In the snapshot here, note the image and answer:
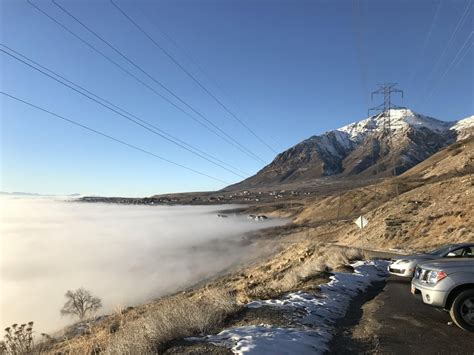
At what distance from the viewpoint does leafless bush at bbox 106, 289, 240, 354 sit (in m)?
6.41

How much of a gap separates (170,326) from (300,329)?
2.56 m

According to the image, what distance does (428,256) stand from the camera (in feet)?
54.6

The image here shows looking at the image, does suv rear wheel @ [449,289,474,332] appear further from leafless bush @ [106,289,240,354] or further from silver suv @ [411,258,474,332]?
leafless bush @ [106,289,240,354]

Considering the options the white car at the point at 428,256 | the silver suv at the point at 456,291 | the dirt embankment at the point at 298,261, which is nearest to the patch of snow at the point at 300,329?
the dirt embankment at the point at 298,261

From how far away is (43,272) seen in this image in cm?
13362

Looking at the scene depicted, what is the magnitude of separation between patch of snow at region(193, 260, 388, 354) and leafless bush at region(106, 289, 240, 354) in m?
0.50

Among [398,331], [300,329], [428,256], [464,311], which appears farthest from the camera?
[428,256]

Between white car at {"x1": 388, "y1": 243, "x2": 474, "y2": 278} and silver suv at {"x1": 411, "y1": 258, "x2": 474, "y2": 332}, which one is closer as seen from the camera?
silver suv at {"x1": 411, "y1": 258, "x2": 474, "y2": 332}

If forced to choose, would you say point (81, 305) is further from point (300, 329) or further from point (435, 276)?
point (435, 276)

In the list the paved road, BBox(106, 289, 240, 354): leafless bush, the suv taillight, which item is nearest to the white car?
the paved road

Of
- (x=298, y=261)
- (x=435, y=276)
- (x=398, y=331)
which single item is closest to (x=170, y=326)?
(x=398, y=331)

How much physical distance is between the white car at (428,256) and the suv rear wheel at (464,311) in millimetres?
6500

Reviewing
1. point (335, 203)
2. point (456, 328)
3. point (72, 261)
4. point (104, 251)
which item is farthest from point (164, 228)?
point (456, 328)

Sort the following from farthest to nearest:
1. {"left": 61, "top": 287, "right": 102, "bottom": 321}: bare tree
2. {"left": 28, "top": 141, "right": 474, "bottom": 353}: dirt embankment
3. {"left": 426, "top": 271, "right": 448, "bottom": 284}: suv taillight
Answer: {"left": 61, "top": 287, "right": 102, "bottom": 321}: bare tree → {"left": 426, "top": 271, "right": 448, "bottom": 284}: suv taillight → {"left": 28, "top": 141, "right": 474, "bottom": 353}: dirt embankment
